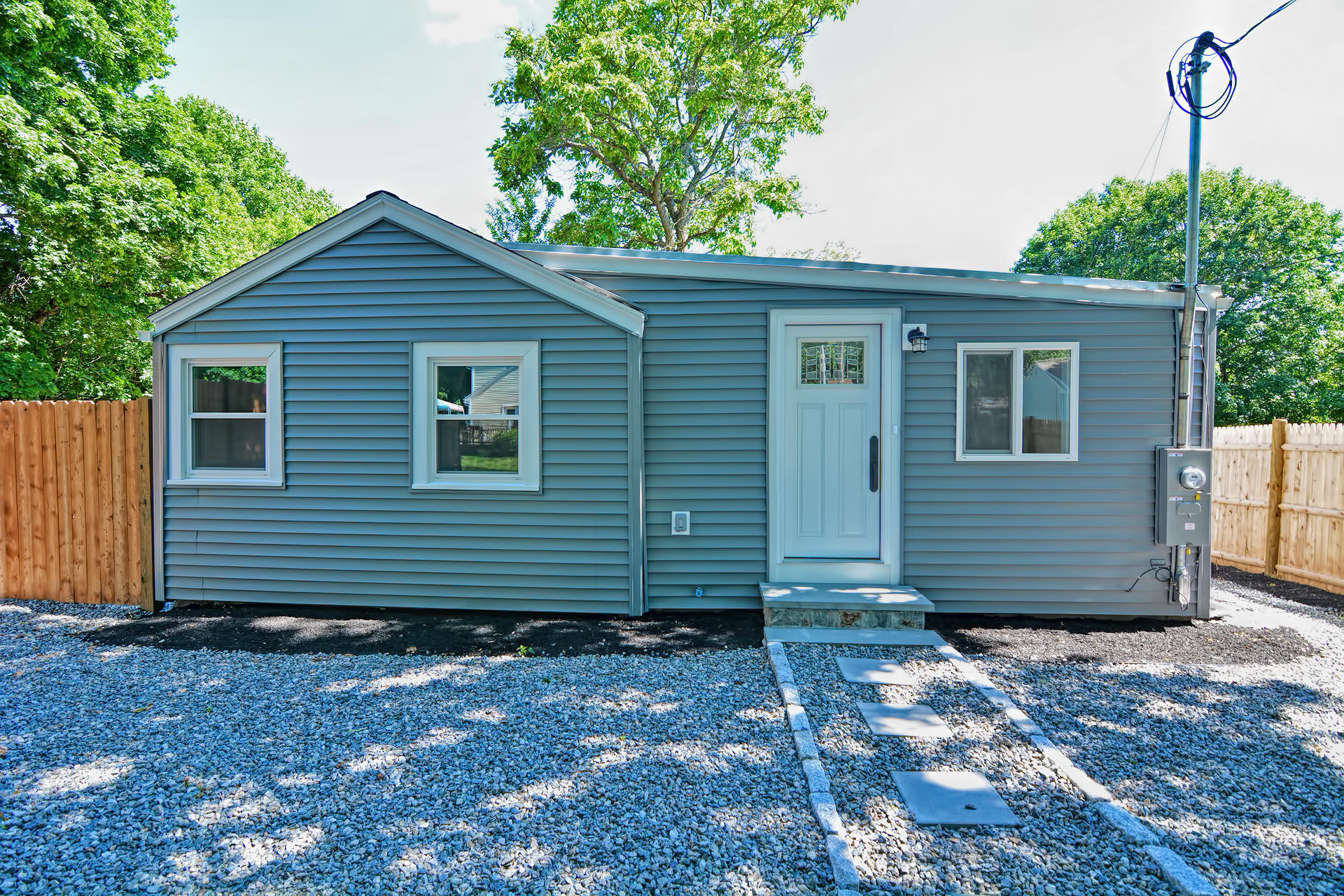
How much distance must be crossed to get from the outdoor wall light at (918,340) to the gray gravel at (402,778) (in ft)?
9.57

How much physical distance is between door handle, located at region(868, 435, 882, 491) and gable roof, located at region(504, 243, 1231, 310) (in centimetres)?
131

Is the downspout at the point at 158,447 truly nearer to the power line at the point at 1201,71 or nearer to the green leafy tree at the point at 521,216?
the green leafy tree at the point at 521,216

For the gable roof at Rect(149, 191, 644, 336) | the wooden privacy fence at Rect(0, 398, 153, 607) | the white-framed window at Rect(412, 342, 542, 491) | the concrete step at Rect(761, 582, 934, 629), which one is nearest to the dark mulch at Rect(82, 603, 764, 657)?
the concrete step at Rect(761, 582, 934, 629)

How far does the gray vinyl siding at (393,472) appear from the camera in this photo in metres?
5.36

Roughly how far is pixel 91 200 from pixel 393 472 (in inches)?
394

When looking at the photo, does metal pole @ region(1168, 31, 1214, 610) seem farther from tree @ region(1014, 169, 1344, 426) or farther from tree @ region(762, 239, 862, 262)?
tree @ region(762, 239, 862, 262)

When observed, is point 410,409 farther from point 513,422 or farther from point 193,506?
point 193,506

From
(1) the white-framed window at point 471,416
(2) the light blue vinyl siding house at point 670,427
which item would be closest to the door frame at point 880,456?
(2) the light blue vinyl siding house at point 670,427

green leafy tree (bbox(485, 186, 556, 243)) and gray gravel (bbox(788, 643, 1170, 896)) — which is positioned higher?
green leafy tree (bbox(485, 186, 556, 243))

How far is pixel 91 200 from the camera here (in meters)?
10.7

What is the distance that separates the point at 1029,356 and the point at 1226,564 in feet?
16.7

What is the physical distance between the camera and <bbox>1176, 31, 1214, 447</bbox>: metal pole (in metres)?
5.11

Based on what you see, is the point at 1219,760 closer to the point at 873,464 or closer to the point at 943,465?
the point at 943,465

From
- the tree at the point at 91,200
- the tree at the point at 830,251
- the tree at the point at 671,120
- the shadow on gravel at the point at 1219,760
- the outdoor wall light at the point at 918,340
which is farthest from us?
the tree at the point at 830,251
